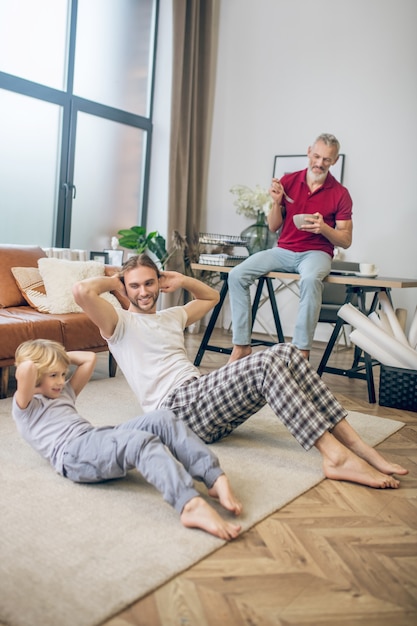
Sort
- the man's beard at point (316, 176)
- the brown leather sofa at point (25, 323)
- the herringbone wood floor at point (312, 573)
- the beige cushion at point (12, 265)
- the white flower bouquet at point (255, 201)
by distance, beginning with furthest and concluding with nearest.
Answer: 1. the white flower bouquet at point (255, 201)
2. the man's beard at point (316, 176)
3. the beige cushion at point (12, 265)
4. the brown leather sofa at point (25, 323)
5. the herringbone wood floor at point (312, 573)

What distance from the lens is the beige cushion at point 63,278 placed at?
139 inches

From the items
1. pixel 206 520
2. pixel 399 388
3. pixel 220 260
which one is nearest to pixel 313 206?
pixel 220 260

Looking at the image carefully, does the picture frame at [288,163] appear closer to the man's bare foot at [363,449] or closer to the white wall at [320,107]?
the white wall at [320,107]

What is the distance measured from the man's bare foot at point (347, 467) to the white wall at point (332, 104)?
125 inches

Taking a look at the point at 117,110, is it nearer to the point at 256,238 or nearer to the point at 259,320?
the point at 256,238

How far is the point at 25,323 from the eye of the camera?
3.15m

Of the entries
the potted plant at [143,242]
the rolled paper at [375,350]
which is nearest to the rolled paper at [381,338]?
the rolled paper at [375,350]

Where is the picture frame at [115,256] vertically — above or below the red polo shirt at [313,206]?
below

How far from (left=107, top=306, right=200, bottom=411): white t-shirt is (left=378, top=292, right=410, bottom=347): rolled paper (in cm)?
155

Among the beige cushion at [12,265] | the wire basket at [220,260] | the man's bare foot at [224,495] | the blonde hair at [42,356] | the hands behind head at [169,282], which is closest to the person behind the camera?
the man's bare foot at [224,495]

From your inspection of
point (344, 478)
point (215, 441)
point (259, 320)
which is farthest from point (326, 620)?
point (259, 320)

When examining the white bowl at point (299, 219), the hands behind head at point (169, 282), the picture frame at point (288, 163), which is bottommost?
the hands behind head at point (169, 282)

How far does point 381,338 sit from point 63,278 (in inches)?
71.1

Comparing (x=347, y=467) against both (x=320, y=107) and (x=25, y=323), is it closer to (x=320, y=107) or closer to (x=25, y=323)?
(x=25, y=323)
